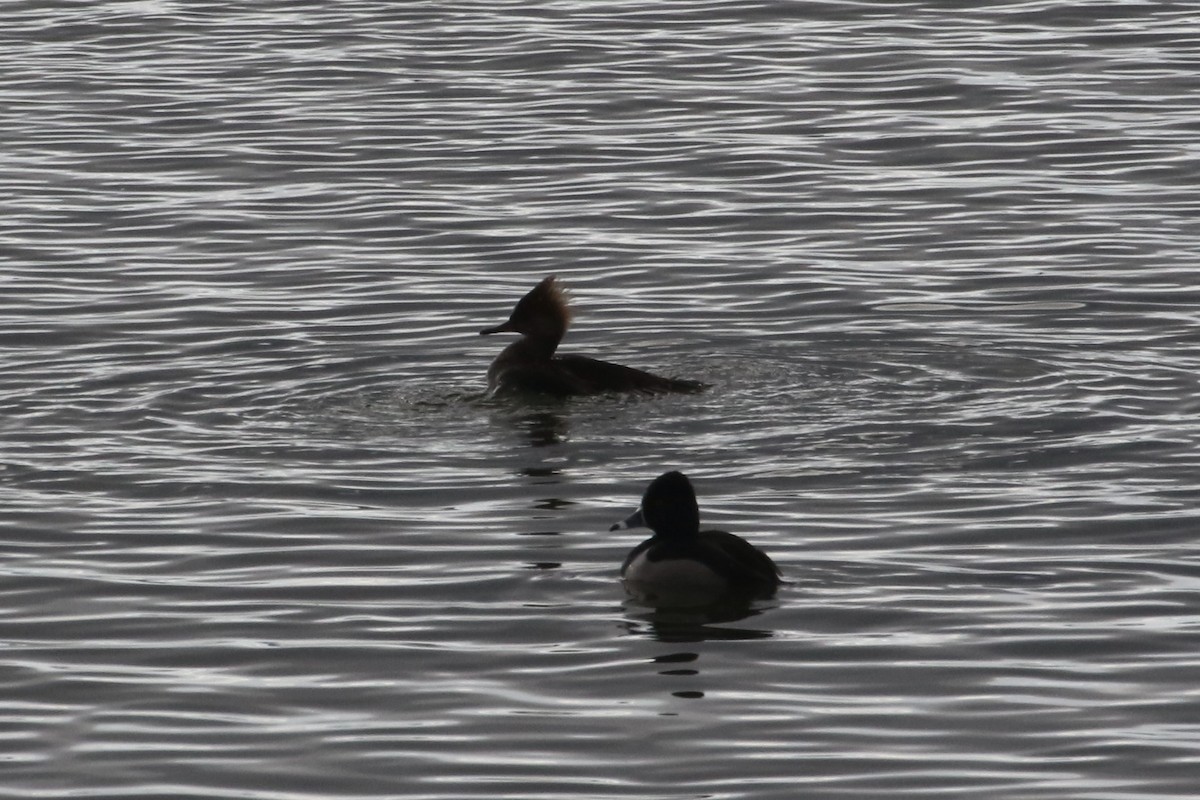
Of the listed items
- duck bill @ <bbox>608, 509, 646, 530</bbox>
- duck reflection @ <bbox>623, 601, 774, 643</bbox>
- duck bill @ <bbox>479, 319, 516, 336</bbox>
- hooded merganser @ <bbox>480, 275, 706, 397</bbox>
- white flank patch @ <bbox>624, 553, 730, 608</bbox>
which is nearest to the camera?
duck reflection @ <bbox>623, 601, 774, 643</bbox>

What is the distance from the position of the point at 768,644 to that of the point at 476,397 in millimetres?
4189

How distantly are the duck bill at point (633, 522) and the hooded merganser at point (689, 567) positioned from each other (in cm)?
19

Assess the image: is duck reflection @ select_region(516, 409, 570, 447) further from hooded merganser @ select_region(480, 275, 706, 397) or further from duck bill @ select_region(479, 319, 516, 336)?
duck bill @ select_region(479, 319, 516, 336)

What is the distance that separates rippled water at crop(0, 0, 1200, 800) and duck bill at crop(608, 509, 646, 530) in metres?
0.20

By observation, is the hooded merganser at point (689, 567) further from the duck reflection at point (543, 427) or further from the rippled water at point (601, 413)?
the duck reflection at point (543, 427)

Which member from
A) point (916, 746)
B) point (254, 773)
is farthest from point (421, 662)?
point (916, 746)

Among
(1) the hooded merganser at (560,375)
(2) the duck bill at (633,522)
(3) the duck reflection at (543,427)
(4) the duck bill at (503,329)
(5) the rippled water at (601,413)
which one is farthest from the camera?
(4) the duck bill at (503,329)

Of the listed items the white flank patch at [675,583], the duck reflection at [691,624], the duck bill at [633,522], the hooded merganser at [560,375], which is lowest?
the duck reflection at [691,624]

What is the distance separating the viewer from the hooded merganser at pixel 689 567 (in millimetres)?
9938

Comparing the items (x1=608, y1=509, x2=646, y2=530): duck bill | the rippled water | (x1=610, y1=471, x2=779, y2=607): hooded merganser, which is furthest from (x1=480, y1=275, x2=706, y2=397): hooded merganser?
(x1=610, y1=471, x2=779, y2=607): hooded merganser

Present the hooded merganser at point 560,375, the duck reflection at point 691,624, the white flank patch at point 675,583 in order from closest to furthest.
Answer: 1. the duck reflection at point 691,624
2. the white flank patch at point 675,583
3. the hooded merganser at point 560,375

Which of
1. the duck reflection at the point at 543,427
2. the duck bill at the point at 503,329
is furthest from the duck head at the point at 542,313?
the duck reflection at the point at 543,427

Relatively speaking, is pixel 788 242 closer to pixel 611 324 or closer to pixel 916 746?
pixel 611 324

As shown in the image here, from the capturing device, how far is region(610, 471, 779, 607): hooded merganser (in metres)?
9.94
